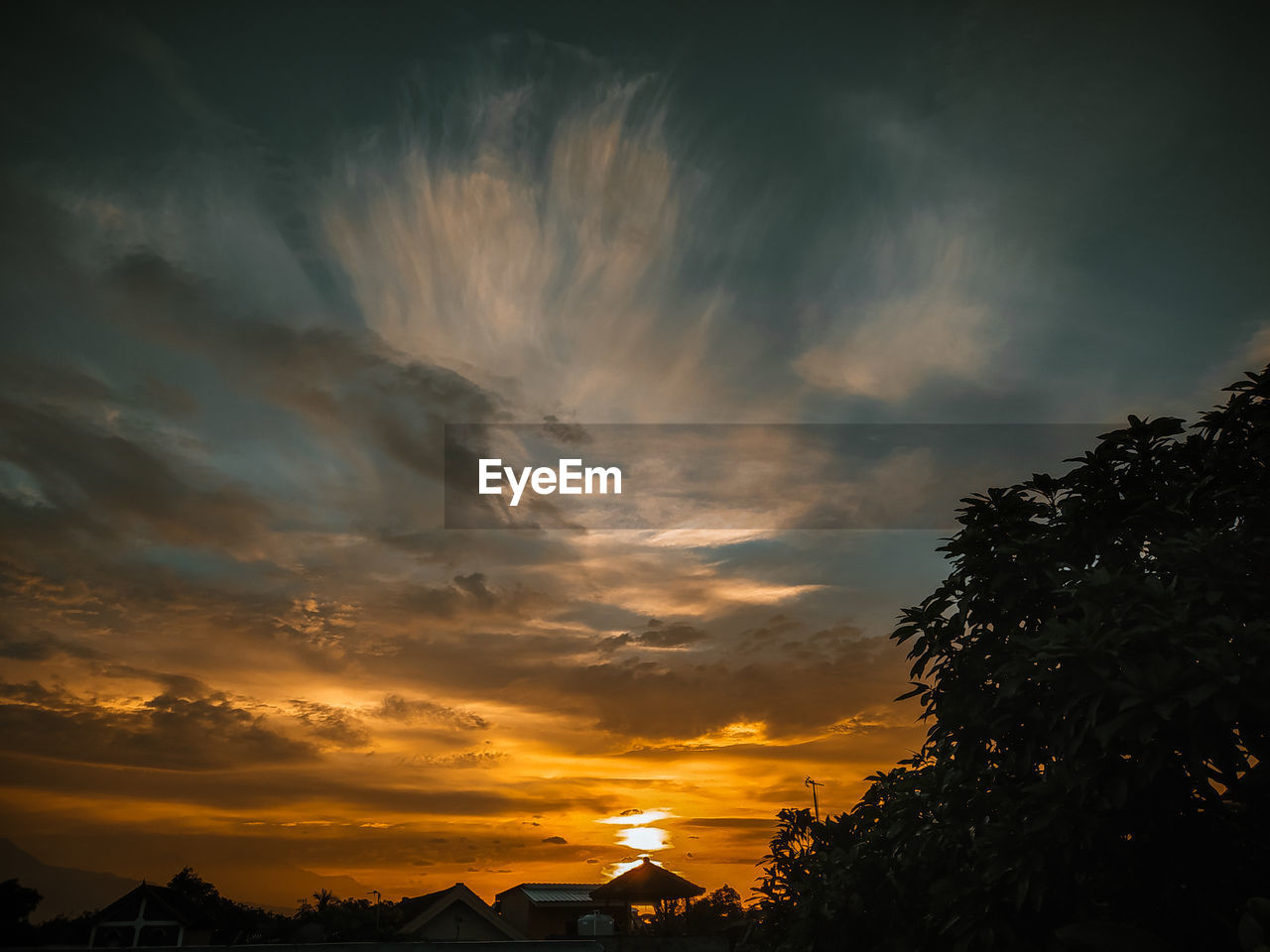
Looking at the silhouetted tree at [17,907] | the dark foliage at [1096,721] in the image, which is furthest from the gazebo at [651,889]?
the dark foliage at [1096,721]

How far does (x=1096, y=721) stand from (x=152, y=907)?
41.8 meters

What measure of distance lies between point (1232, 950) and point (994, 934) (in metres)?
2.02

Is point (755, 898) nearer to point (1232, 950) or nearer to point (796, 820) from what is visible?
point (796, 820)

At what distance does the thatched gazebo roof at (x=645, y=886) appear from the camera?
139 feet

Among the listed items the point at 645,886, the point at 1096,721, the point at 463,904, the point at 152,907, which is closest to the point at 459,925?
the point at 463,904

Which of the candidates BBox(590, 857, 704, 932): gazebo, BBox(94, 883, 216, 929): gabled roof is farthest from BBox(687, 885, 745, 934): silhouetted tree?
BBox(94, 883, 216, 929): gabled roof

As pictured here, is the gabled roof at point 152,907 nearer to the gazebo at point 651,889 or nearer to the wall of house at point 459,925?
the wall of house at point 459,925

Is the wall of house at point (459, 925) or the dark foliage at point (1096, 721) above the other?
the dark foliage at point (1096, 721)

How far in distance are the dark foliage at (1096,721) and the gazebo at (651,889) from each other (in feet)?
112

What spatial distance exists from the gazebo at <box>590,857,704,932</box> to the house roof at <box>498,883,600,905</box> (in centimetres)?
1109

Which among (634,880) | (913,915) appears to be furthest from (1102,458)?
(634,880)

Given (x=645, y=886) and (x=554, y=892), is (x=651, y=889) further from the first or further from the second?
(x=554, y=892)

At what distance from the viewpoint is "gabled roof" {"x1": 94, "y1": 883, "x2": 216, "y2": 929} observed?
3584cm

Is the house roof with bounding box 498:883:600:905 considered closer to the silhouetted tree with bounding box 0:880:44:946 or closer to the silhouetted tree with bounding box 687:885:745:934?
the silhouetted tree with bounding box 687:885:745:934
